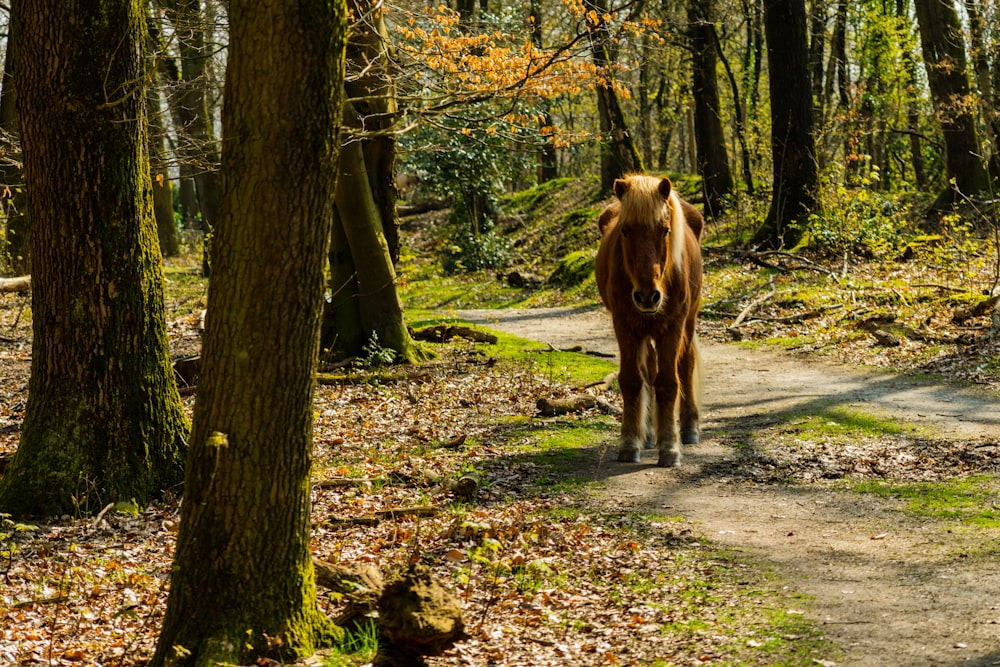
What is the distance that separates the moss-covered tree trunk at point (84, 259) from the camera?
263 inches

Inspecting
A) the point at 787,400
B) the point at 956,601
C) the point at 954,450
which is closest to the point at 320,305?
the point at 956,601

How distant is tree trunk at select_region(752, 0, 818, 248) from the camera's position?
19.5 meters

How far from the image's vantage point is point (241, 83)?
4.26 meters

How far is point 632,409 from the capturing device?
8547mm

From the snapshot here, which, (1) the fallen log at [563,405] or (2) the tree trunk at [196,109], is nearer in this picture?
(1) the fallen log at [563,405]

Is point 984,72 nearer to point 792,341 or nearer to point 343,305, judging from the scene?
point 792,341

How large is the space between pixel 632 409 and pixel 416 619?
428cm

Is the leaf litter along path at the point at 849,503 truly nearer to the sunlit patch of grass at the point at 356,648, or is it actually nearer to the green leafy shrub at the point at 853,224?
the sunlit patch of grass at the point at 356,648

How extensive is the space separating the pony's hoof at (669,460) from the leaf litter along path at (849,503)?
0.08 metres

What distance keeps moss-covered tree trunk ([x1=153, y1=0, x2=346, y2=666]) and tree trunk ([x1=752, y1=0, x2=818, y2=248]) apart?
662 inches

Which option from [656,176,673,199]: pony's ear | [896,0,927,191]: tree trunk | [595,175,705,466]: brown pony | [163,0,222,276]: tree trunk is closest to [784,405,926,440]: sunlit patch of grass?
[595,175,705,466]: brown pony

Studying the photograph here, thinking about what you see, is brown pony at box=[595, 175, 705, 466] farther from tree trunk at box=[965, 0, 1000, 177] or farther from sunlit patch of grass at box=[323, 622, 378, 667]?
tree trunk at box=[965, 0, 1000, 177]

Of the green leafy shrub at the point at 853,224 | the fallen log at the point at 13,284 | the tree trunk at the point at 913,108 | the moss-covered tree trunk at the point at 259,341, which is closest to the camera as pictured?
the moss-covered tree trunk at the point at 259,341

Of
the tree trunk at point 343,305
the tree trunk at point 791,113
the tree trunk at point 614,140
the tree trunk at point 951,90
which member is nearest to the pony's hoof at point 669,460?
the tree trunk at point 343,305
